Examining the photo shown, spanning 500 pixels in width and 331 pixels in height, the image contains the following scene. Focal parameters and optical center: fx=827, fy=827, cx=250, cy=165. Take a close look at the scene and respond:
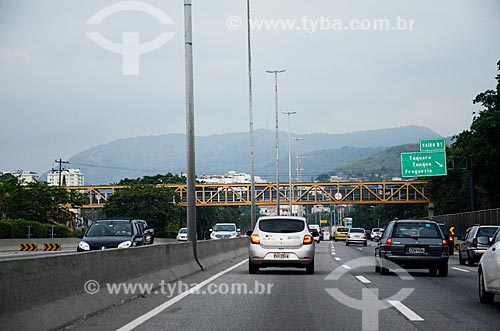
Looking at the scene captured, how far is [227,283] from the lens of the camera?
18.6m

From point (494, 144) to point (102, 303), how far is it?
5800cm

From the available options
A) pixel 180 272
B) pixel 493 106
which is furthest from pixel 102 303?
pixel 493 106

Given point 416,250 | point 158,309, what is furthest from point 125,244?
point 158,309

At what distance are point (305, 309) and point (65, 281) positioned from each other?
3983mm

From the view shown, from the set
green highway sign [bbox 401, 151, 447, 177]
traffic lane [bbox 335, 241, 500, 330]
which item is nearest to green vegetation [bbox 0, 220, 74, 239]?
green highway sign [bbox 401, 151, 447, 177]

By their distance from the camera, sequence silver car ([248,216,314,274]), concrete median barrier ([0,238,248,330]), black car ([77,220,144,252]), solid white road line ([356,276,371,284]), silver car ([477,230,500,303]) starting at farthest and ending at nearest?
black car ([77,220,144,252]) → silver car ([248,216,314,274]) → solid white road line ([356,276,371,284]) → silver car ([477,230,500,303]) → concrete median barrier ([0,238,248,330])

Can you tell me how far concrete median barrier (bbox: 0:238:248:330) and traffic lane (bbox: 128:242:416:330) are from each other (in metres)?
0.98

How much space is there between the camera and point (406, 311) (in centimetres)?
1262

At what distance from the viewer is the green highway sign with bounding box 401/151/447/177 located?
59.0 metres

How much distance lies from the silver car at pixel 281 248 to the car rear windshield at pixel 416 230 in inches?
95.2

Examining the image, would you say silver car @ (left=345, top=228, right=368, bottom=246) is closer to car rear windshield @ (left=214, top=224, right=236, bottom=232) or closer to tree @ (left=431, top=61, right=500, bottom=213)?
tree @ (left=431, top=61, right=500, bottom=213)

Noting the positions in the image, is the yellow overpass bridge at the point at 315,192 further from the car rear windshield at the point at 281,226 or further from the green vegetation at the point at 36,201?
the car rear windshield at the point at 281,226

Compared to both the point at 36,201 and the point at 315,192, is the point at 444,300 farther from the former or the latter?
the point at 315,192

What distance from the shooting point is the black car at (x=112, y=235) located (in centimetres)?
2559
